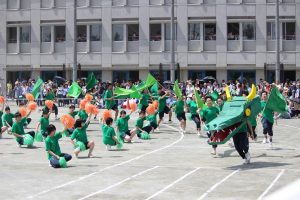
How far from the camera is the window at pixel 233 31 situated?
167 ft

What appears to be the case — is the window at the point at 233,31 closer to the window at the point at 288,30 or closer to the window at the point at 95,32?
the window at the point at 288,30

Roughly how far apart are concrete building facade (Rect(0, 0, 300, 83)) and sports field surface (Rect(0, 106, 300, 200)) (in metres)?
30.7

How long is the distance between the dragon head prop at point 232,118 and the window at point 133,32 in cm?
3707

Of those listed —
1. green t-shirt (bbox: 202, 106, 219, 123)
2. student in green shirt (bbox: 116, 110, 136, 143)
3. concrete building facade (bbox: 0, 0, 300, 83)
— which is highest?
concrete building facade (bbox: 0, 0, 300, 83)

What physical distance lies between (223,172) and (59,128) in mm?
13619

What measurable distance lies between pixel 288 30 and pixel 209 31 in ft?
22.0

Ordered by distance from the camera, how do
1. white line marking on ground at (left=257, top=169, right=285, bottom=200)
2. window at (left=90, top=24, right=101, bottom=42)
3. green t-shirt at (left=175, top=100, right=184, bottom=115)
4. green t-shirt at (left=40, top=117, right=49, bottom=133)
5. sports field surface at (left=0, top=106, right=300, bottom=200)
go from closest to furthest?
white line marking on ground at (left=257, top=169, right=285, bottom=200), sports field surface at (left=0, top=106, right=300, bottom=200), green t-shirt at (left=40, top=117, right=49, bottom=133), green t-shirt at (left=175, top=100, right=184, bottom=115), window at (left=90, top=24, right=101, bottom=42)

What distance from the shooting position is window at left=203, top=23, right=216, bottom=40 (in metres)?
51.2

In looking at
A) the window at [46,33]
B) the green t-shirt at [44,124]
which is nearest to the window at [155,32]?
the window at [46,33]

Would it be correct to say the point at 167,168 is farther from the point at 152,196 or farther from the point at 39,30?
the point at 39,30

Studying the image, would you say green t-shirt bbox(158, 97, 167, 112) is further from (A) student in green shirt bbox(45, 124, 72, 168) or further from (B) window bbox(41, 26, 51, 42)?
(B) window bbox(41, 26, 51, 42)

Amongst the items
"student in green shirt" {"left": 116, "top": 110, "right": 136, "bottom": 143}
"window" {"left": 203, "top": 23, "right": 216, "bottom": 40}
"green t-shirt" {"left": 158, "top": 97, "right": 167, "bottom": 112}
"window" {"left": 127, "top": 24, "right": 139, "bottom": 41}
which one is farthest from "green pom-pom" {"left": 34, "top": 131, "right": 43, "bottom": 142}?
"window" {"left": 127, "top": 24, "right": 139, "bottom": 41}

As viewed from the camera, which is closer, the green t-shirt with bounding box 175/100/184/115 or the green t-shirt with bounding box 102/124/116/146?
the green t-shirt with bounding box 102/124/116/146

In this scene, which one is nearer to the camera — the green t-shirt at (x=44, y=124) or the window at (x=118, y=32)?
the green t-shirt at (x=44, y=124)
